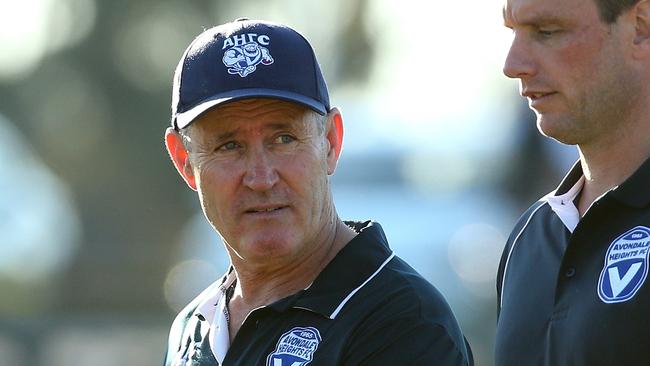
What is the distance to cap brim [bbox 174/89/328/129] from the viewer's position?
4.48m

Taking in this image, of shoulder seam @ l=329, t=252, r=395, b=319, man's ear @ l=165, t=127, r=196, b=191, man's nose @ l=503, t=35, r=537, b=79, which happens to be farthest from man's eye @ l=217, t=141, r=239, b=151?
man's nose @ l=503, t=35, r=537, b=79

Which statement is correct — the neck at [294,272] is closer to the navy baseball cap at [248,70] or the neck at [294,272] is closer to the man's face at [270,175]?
the man's face at [270,175]

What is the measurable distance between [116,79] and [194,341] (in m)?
17.0

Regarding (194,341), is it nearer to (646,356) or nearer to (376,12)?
(646,356)

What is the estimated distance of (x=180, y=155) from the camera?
16.1ft

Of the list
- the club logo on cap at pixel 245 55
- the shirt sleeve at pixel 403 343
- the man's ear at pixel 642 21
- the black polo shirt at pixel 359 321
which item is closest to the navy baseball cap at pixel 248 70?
the club logo on cap at pixel 245 55

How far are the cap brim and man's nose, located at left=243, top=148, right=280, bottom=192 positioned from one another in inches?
6.9

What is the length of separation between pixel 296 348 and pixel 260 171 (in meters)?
0.58

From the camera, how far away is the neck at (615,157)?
14.8 ft

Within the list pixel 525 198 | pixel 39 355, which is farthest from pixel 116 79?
pixel 39 355

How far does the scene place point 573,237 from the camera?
4586 mm

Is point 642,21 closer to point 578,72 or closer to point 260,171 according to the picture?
point 578,72

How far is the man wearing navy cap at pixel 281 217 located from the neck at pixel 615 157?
0.68 m

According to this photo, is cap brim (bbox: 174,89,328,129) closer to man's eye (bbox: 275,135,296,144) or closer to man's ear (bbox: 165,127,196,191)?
man's eye (bbox: 275,135,296,144)
